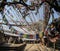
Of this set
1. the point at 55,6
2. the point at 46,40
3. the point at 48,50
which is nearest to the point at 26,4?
the point at 55,6

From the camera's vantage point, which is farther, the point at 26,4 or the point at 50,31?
the point at 50,31

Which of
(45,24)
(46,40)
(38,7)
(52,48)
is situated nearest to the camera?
(38,7)

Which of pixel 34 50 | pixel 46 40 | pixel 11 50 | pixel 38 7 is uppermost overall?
pixel 38 7

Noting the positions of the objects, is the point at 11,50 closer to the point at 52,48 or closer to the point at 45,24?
the point at 45,24

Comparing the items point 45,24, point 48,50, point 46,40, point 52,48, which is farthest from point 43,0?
point 52,48

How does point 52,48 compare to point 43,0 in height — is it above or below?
below

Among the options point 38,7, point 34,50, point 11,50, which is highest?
point 38,7

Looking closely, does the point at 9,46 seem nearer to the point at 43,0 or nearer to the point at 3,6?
the point at 3,6

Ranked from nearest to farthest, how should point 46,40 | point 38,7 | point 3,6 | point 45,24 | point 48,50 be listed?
point 3,6
point 38,7
point 45,24
point 46,40
point 48,50

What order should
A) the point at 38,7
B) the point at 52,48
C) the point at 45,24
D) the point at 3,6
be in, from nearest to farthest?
1. the point at 3,6
2. the point at 38,7
3. the point at 45,24
4. the point at 52,48

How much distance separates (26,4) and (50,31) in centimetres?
393

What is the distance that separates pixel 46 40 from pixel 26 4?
16.0ft

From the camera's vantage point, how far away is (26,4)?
409 inches

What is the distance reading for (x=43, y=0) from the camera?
1019cm
